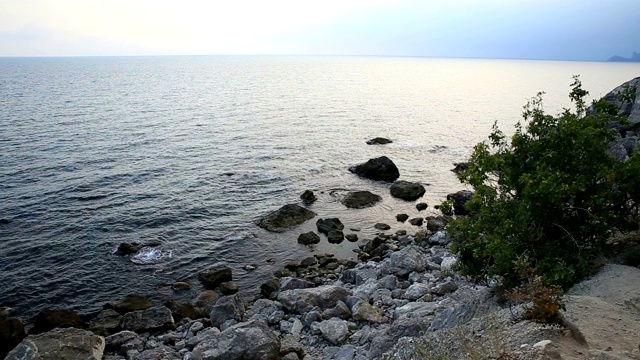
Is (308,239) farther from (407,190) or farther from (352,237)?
(407,190)

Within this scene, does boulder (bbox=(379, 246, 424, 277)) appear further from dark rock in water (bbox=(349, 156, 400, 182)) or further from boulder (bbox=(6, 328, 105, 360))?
dark rock in water (bbox=(349, 156, 400, 182))

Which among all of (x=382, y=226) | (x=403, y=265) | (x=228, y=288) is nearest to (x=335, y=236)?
(x=382, y=226)

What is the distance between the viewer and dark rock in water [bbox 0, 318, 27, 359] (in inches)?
671

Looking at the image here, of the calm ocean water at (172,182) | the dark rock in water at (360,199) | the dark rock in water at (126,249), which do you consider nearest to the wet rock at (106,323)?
the calm ocean water at (172,182)

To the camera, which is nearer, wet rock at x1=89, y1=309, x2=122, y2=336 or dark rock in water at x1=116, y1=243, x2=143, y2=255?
wet rock at x1=89, y1=309, x2=122, y2=336

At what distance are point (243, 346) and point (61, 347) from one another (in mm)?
6382

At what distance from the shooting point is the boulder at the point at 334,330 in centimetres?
1504

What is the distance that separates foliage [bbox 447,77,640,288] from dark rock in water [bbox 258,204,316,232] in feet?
58.2

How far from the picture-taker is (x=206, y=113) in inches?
3039

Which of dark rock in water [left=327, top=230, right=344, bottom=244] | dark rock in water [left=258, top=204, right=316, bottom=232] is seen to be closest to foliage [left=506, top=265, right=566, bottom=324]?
dark rock in water [left=327, top=230, right=344, bottom=244]

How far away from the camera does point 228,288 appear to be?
73.4 feet

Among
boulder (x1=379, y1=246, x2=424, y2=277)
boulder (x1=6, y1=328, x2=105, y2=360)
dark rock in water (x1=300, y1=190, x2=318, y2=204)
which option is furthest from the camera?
dark rock in water (x1=300, y1=190, x2=318, y2=204)

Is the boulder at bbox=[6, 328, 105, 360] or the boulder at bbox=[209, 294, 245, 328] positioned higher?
the boulder at bbox=[6, 328, 105, 360]

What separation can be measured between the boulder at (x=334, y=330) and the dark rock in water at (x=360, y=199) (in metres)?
18.9
